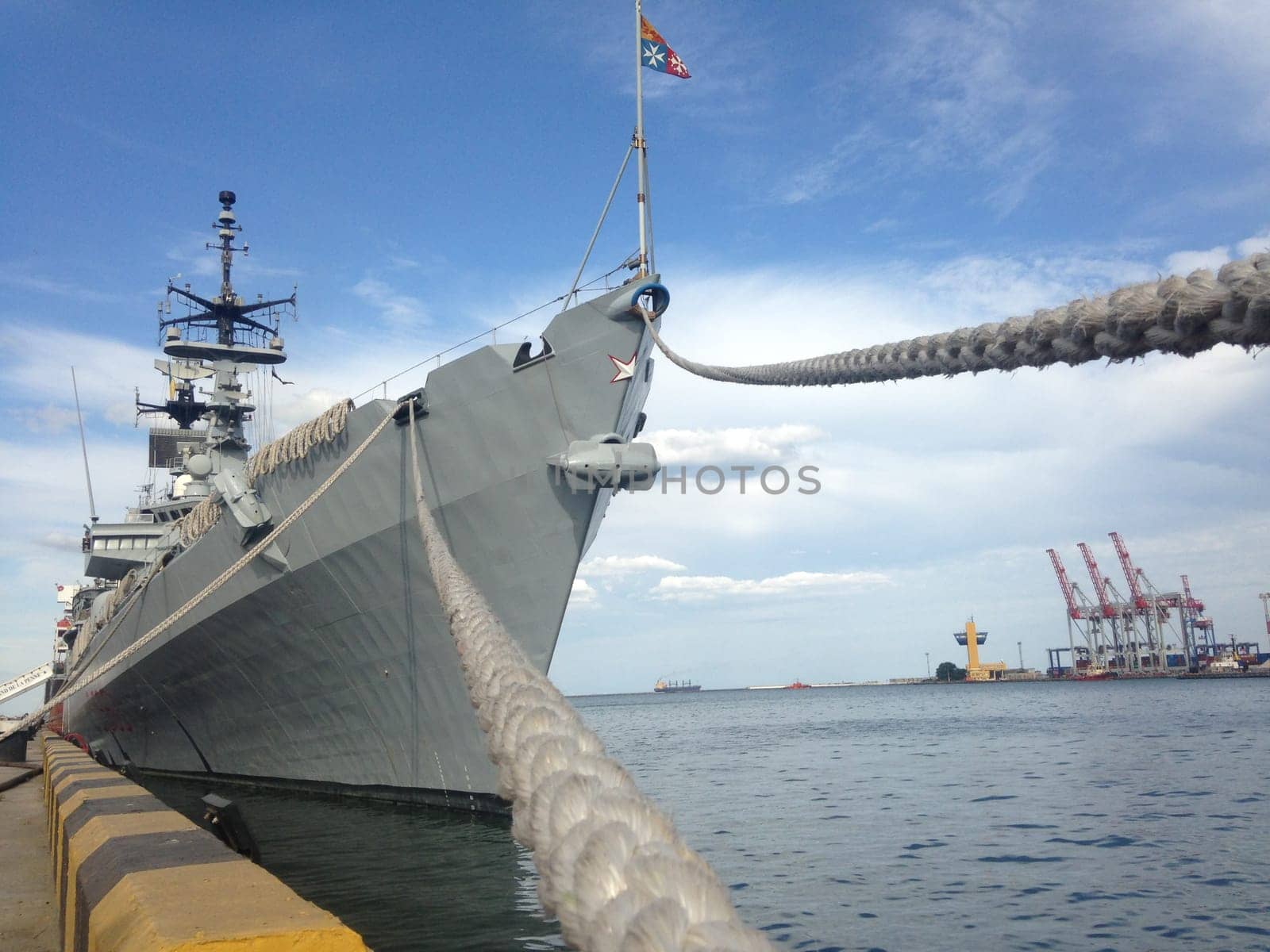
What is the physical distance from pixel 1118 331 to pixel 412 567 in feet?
30.0

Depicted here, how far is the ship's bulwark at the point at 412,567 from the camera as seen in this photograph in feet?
33.1

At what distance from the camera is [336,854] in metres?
10.2

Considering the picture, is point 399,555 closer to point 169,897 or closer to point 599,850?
point 169,897

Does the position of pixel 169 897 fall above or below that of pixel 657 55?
below

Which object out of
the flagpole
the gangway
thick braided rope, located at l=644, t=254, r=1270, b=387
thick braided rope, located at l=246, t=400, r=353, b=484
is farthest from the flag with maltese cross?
the gangway

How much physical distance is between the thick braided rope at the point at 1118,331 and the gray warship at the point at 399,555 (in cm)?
626

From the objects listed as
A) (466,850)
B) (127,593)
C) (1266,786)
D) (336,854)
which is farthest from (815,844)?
(127,593)

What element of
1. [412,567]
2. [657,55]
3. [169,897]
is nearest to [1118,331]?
[169,897]

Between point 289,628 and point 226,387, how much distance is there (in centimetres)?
804

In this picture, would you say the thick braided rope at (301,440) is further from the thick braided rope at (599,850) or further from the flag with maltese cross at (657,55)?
the thick braided rope at (599,850)

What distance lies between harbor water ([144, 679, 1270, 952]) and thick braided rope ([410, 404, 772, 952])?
2388 millimetres

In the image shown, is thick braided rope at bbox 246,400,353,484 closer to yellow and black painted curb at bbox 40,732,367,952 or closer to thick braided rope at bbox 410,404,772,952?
yellow and black painted curb at bbox 40,732,367,952

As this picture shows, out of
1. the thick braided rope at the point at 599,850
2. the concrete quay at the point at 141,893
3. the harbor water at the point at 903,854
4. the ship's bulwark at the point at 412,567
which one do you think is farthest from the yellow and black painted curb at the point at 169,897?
the ship's bulwark at the point at 412,567

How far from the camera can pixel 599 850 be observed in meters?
1.62
